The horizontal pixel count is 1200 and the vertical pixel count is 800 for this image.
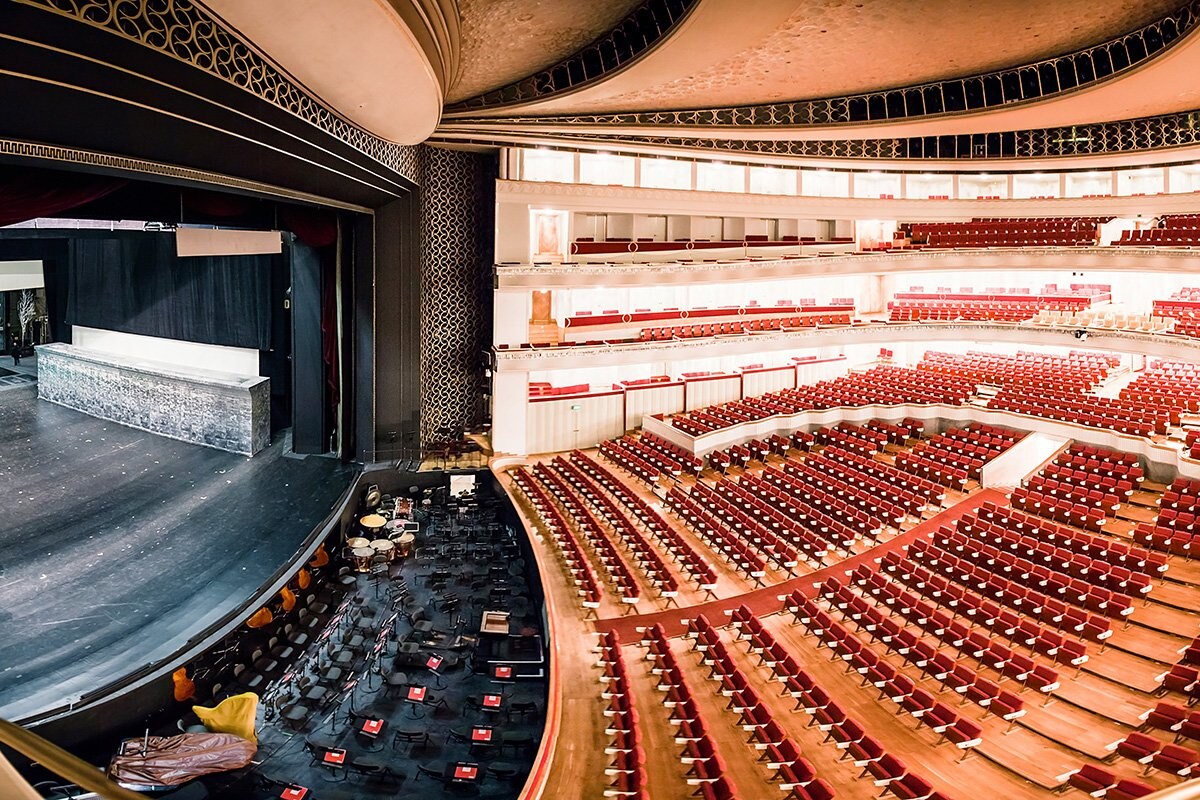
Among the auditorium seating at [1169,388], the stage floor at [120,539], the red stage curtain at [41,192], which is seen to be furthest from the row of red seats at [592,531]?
the auditorium seating at [1169,388]

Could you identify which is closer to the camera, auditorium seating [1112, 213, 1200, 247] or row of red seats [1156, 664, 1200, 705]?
row of red seats [1156, 664, 1200, 705]

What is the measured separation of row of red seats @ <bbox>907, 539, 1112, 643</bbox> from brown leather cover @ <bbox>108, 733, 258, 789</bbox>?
23.4ft

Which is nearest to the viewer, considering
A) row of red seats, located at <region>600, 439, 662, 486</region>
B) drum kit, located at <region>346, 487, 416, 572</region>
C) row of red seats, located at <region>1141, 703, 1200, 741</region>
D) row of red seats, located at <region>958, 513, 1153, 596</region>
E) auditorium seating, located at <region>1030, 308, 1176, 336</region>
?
row of red seats, located at <region>1141, 703, 1200, 741</region>

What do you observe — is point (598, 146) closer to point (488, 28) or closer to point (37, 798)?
point (488, 28)

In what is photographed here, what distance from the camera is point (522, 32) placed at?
27.6 ft

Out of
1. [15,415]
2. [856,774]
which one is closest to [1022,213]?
[856,774]

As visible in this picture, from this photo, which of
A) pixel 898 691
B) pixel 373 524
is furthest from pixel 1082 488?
pixel 373 524

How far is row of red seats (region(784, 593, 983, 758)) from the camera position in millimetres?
5648

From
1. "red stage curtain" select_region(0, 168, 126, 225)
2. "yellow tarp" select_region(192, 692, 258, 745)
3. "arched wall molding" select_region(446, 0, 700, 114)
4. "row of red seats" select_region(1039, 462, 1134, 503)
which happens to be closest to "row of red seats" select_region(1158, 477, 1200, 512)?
"row of red seats" select_region(1039, 462, 1134, 503)

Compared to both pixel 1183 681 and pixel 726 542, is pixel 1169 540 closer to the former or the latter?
pixel 1183 681

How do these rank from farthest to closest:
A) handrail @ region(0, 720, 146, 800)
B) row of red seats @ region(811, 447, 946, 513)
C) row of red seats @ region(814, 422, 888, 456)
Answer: row of red seats @ region(814, 422, 888, 456) < row of red seats @ region(811, 447, 946, 513) < handrail @ region(0, 720, 146, 800)

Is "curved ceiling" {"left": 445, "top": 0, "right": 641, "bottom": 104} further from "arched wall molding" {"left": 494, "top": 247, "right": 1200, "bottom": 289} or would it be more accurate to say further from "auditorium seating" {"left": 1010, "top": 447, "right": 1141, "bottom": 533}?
"auditorium seating" {"left": 1010, "top": 447, "right": 1141, "bottom": 533}

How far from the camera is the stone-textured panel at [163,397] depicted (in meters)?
13.3

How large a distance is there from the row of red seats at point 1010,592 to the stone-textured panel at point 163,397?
36.5 ft
